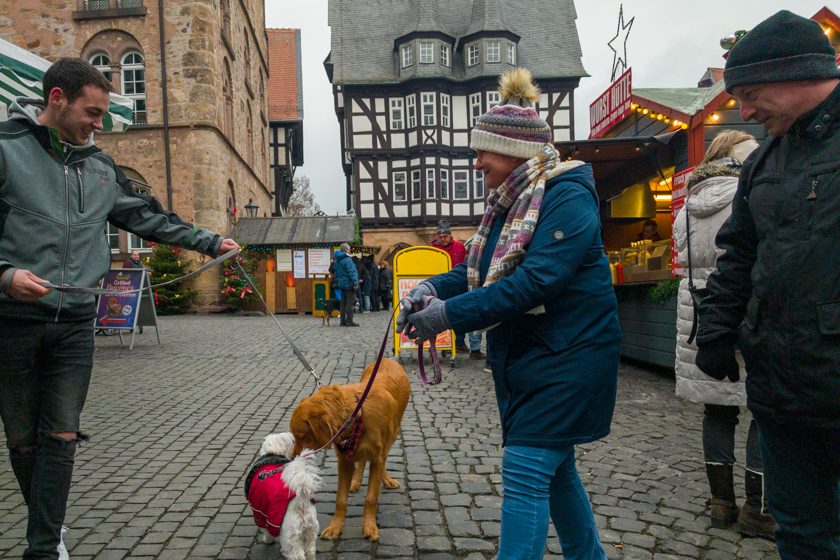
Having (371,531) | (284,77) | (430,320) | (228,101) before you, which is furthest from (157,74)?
(284,77)

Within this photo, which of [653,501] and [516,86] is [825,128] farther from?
[653,501]

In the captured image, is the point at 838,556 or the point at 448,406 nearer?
the point at 838,556

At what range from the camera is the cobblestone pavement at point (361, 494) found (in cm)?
317

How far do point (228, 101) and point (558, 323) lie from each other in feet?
84.9

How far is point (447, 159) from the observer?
35156 mm

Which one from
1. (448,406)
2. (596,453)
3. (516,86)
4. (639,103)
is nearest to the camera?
(516,86)

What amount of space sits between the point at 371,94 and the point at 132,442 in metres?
32.5

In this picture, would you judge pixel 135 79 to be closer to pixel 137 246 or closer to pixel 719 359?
pixel 137 246

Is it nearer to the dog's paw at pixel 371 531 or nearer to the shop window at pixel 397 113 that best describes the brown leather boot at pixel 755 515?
the dog's paw at pixel 371 531

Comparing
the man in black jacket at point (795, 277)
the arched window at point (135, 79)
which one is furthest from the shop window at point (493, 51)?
the man in black jacket at point (795, 277)

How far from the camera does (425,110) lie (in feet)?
115

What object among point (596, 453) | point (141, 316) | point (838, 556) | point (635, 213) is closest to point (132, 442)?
point (596, 453)

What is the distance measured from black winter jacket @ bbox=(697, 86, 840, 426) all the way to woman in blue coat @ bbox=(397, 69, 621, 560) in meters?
0.49

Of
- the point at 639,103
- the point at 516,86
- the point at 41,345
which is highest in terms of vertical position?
the point at 639,103
